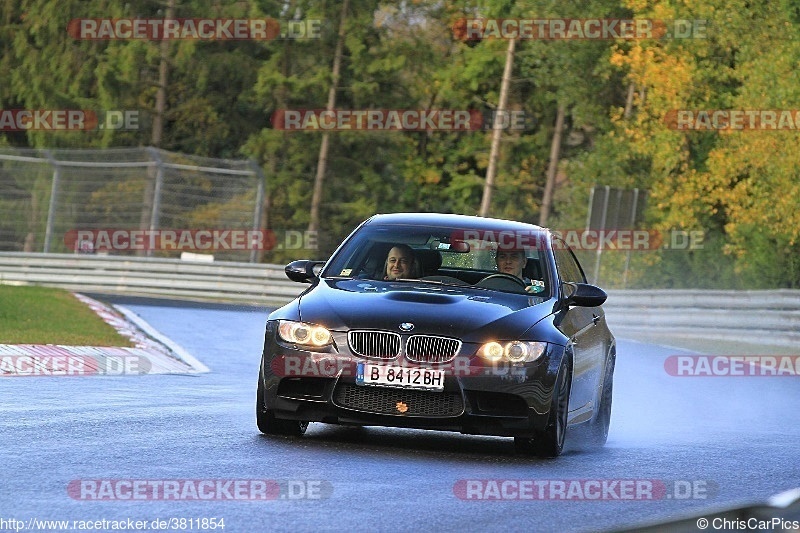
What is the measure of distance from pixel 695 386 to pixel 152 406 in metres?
8.11

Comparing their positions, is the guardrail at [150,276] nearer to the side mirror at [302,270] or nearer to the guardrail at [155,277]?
the guardrail at [155,277]

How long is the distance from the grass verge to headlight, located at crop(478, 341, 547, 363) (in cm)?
775

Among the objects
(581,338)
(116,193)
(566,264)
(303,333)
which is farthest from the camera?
(116,193)

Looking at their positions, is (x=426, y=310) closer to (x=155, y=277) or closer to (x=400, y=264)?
(x=400, y=264)

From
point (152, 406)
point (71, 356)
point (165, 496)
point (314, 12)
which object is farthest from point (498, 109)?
point (165, 496)

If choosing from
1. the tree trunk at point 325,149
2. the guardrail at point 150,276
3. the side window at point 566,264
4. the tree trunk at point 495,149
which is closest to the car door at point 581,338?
the side window at point 566,264

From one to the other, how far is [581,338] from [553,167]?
5193cm

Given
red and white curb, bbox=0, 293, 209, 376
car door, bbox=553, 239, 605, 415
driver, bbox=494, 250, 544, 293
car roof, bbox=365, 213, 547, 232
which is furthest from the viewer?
red and white curb, bbox=0, 293, 209, 376

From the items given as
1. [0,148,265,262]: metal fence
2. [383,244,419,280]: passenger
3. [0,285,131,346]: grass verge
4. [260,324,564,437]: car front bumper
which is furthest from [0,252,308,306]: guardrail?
[260,324,564,437]: car front bumper

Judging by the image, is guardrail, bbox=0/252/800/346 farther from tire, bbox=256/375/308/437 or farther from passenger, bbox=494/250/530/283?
tire, bbox=256/375/308/437

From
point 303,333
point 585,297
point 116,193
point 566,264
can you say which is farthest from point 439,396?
point 116,193

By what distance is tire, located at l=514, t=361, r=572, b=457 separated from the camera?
400 inches

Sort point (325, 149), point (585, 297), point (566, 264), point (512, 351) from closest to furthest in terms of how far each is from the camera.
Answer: point (512, 351) < point (585, 297) < point (566, 264) < point (325, 149)

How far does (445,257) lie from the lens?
1159 cm
